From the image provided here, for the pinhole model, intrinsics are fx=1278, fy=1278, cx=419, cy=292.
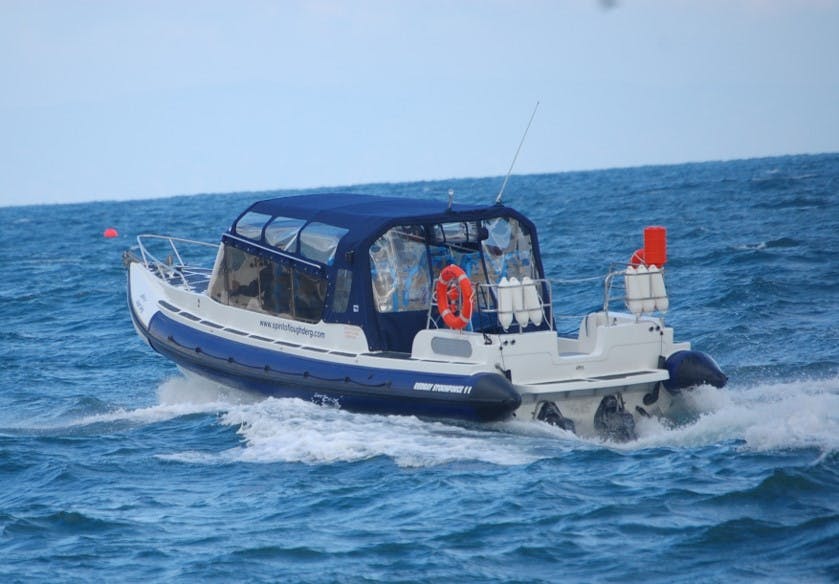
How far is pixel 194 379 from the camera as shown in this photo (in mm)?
14461

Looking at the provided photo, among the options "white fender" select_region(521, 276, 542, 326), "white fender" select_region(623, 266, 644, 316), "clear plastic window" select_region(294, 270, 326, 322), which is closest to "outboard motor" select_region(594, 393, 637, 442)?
"white fender" select_region(623, 266, 644, 316)

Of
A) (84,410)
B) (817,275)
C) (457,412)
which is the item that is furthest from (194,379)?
(817,275)

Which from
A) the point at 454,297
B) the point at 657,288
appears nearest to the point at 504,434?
the point at 454,297

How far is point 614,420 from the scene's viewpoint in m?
11.4

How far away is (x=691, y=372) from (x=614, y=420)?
2.83 feet

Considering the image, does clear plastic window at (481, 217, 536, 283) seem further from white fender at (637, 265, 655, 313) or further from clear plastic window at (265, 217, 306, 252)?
clear plastic window at (265, 217, 306, 252)

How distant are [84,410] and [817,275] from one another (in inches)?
478

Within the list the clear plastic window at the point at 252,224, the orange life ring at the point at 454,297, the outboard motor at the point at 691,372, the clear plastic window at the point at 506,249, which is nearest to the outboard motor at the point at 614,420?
the outboard motor at the point at 691,372

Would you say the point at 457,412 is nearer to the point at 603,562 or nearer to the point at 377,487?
the point at 377,487

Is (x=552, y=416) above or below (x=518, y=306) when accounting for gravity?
below

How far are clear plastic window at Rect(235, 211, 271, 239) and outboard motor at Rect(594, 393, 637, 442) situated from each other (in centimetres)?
446

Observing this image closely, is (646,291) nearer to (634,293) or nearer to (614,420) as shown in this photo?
(634,293)

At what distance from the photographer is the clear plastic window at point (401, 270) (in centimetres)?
1254

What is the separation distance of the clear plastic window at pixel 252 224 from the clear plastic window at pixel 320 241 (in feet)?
2.82
